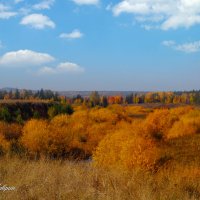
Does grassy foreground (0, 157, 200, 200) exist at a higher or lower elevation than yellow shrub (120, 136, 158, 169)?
higher

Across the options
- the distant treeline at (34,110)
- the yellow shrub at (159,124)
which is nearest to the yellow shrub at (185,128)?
the yellow shrub at (159,124)

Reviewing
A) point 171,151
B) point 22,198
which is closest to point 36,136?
point 171,151

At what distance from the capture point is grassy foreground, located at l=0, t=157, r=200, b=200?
22.9 ft

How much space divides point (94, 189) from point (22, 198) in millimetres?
1379

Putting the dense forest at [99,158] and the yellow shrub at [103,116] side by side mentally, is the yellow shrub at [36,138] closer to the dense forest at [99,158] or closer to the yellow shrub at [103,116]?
the dense forest at [99,158]

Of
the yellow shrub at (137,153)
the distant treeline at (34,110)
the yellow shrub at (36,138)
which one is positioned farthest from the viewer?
the distant treeline at (34,110)

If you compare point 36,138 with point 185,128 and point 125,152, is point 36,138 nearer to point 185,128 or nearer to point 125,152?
point 125,152

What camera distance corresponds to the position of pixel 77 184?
7773 millimetres

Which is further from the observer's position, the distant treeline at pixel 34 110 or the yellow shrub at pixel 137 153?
the distant treeline at pixel 34 110

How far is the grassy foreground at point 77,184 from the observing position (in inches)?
275

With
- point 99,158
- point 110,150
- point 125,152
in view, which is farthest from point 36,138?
point 125,152

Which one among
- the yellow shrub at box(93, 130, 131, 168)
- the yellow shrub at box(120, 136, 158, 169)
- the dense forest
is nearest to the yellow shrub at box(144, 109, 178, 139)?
the dense forest

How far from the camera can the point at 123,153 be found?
25.2 m

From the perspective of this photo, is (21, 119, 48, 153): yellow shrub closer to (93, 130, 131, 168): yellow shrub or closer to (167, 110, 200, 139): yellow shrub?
(93, 130, 131, 168): yellow shrub
